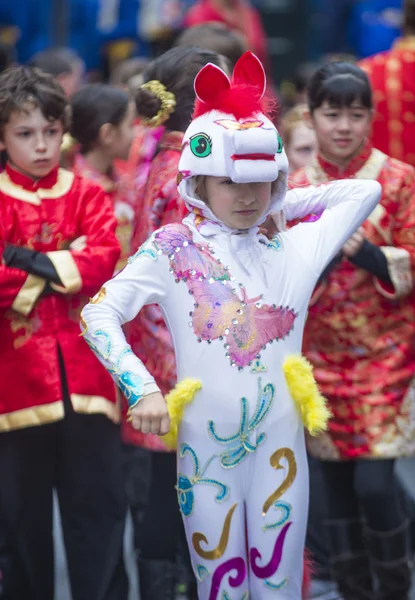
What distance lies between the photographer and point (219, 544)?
3.41 m

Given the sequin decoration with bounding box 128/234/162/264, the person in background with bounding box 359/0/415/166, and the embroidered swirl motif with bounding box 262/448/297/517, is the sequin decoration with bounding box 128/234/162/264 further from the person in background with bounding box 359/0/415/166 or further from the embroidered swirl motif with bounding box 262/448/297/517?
the person in background with bounding box 359/0/415/166

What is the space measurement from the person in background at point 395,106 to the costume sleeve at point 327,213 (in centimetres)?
177

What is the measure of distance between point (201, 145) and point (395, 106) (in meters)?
2.22

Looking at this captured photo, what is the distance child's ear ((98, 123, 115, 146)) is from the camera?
201 inches

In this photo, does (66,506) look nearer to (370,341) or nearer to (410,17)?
(370,341)

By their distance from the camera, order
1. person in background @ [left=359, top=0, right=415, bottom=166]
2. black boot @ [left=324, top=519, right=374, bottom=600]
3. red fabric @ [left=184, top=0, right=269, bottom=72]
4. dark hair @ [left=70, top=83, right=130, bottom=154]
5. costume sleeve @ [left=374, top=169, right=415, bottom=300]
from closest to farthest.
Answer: costume sleeve @ [left=374, top=169, right=415, bottom=300]
black boot @ [left=324, top=519, right=374, bottom=600]
dark hair @ [left=70, top=83, right=130, bottom=154]
person in background @ [left=359, top=0, right=415, bottom=166]
red fabric @ [left=184, top=0, right=269, bottom=72]

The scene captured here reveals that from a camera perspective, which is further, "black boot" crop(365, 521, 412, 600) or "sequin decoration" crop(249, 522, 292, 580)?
"black boot" crop(365, 521, 412, 600)

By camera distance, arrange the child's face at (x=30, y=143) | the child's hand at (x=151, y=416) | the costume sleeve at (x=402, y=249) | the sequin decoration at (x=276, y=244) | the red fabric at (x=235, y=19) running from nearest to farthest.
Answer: the child's hand at (x=151, y=416) → the sequin decoration at (x=276, y=244) → the child's face at (x=30, y=143) → the costume sleeve at (x=402, y=249) → the red fabric at (x=235, y=19)

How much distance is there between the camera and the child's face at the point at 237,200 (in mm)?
3391

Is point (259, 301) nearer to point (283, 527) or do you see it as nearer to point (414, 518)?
point (283, 527)

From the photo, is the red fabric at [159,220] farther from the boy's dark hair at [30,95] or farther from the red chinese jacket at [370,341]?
the red chinese jacket at [370,341]

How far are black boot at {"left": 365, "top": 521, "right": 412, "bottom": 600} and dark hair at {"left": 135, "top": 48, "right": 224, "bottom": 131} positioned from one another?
5.20 feet

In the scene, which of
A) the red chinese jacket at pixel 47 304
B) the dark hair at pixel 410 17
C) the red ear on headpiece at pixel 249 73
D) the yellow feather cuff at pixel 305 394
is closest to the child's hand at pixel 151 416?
the yellow feather cuff at pixel 305 394

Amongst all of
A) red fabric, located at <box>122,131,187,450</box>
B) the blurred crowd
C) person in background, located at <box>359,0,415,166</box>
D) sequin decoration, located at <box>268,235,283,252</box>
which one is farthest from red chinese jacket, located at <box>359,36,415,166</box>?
sequin decoration, located at <box>268,235,283,252</box>
